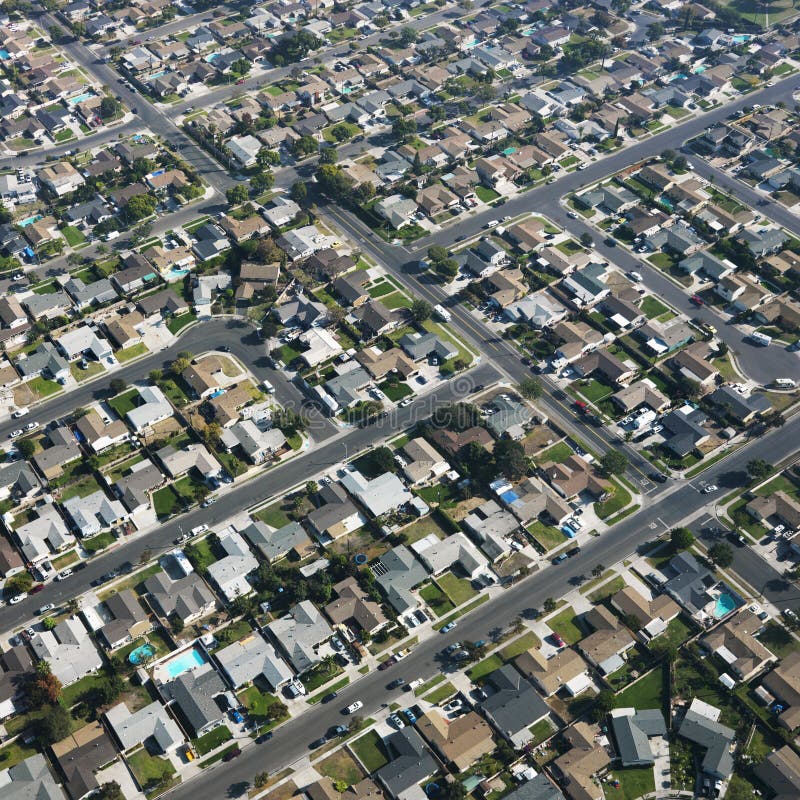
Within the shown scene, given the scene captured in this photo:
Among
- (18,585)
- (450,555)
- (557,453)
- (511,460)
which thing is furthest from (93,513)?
(557,453)

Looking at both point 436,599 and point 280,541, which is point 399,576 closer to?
point 436,599

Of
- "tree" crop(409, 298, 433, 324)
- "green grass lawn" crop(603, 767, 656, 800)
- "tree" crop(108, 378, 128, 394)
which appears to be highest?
"tree" crop(108, 378, 128, 394)

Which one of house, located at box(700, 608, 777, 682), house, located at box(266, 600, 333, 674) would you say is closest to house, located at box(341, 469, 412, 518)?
house, located at box(266, 600, 333, 674)

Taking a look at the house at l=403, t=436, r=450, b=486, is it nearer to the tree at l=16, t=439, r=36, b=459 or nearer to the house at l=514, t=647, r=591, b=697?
the house at l=514, t=647, r=591, b=697

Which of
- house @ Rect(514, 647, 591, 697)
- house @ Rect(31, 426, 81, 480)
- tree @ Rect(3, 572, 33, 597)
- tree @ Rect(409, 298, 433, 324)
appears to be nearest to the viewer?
house @ Rect(514, 647, 591, 697)

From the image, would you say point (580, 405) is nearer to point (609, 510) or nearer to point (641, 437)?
point (641, 437)
